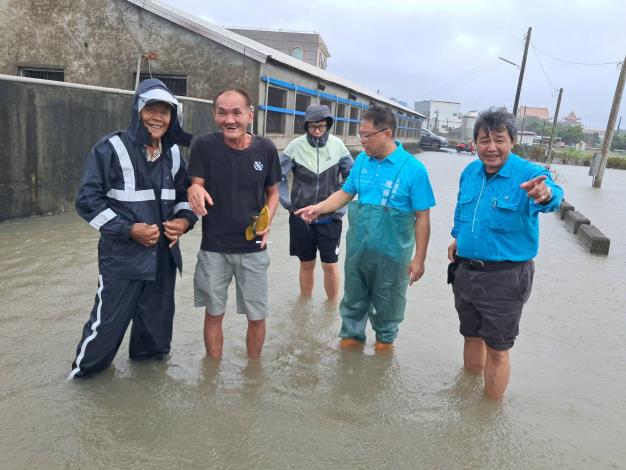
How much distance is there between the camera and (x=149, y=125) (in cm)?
311

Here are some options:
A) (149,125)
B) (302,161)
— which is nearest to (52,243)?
(302,161)

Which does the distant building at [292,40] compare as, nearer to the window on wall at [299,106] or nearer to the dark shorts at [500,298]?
the window on wall at [299,106]

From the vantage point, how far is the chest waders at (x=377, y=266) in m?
3.62

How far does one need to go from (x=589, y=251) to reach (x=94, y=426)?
7499mm

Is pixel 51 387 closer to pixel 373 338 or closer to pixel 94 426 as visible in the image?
pixel 94 426

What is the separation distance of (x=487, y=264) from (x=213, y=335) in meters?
1.88

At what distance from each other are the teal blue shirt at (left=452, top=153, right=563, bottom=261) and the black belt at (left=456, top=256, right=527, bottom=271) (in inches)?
1.1

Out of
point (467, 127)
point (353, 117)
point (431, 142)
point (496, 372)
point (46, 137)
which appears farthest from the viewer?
point (467, 127)

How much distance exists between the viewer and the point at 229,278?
11.6 feet

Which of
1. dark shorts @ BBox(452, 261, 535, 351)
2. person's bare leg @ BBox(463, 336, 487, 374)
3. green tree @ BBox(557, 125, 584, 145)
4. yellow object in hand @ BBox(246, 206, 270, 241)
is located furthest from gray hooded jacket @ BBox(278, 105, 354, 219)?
green tree @ BBox(557, 125, 584, 145)

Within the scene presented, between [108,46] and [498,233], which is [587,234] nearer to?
[498,233]

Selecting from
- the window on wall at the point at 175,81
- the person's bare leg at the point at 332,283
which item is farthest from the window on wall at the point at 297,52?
the person's bare leg at the point at 332,283

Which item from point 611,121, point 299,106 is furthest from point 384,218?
point 611,121

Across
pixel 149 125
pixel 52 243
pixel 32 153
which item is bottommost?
pixel 52 243
